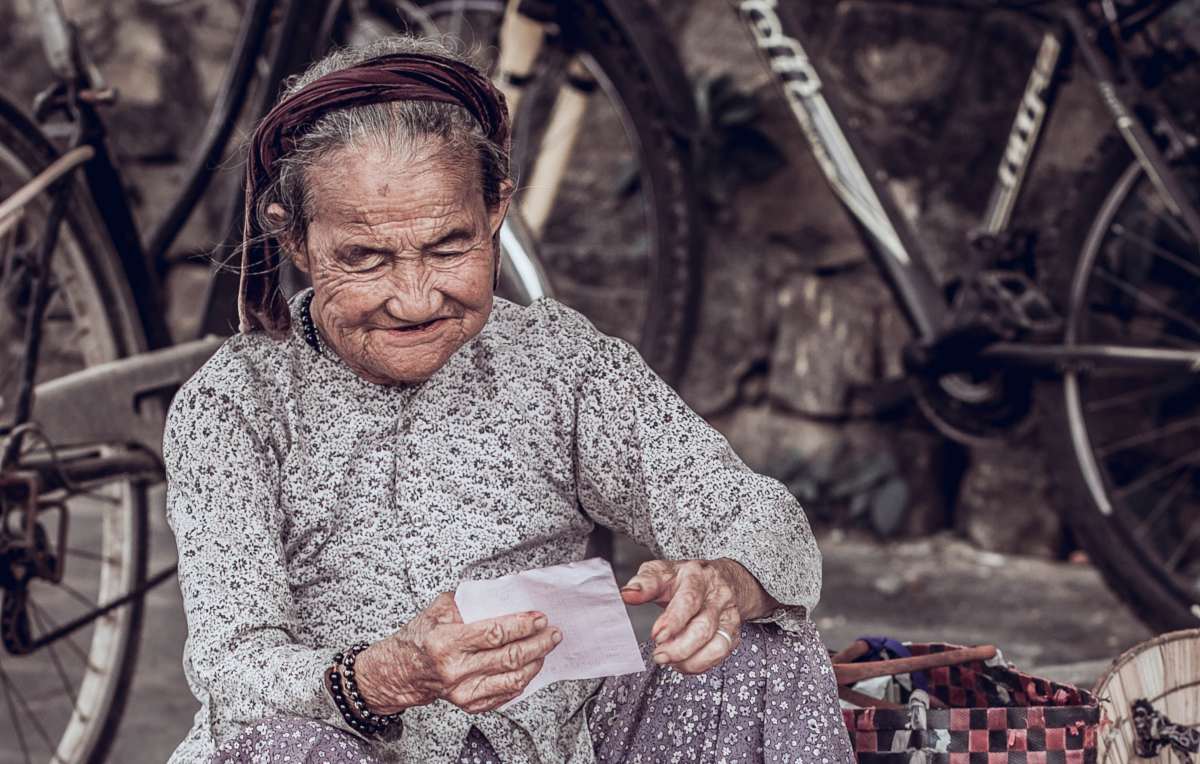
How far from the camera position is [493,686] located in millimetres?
1407

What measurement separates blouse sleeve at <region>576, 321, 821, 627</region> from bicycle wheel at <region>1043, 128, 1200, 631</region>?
141cm

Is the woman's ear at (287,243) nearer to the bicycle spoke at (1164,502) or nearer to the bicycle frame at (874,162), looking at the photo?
the bicycle frame at (874,162)

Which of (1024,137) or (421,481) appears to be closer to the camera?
(421,481)

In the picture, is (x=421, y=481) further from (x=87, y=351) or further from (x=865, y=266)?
(x=865, y=266)

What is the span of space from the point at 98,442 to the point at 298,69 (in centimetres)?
77

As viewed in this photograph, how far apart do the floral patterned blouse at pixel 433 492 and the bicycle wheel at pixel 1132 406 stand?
144cm

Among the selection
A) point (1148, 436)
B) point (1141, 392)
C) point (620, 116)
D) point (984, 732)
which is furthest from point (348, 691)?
point (1141, 392)

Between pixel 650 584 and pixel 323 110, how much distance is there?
0.61 meters

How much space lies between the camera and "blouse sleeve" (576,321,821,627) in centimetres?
166

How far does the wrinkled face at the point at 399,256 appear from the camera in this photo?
1629mm

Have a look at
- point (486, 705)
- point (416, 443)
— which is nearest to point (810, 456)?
point (416, 443)

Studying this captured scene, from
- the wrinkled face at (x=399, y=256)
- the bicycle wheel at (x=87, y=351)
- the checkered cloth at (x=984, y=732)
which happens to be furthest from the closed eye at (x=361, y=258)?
the bicycle wheel at (x=87, y=351)

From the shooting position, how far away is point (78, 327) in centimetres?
266

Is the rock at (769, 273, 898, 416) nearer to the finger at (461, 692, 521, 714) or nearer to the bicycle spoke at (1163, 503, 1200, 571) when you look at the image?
the bicycle spoke at (1163, 503, 1200, 571)
